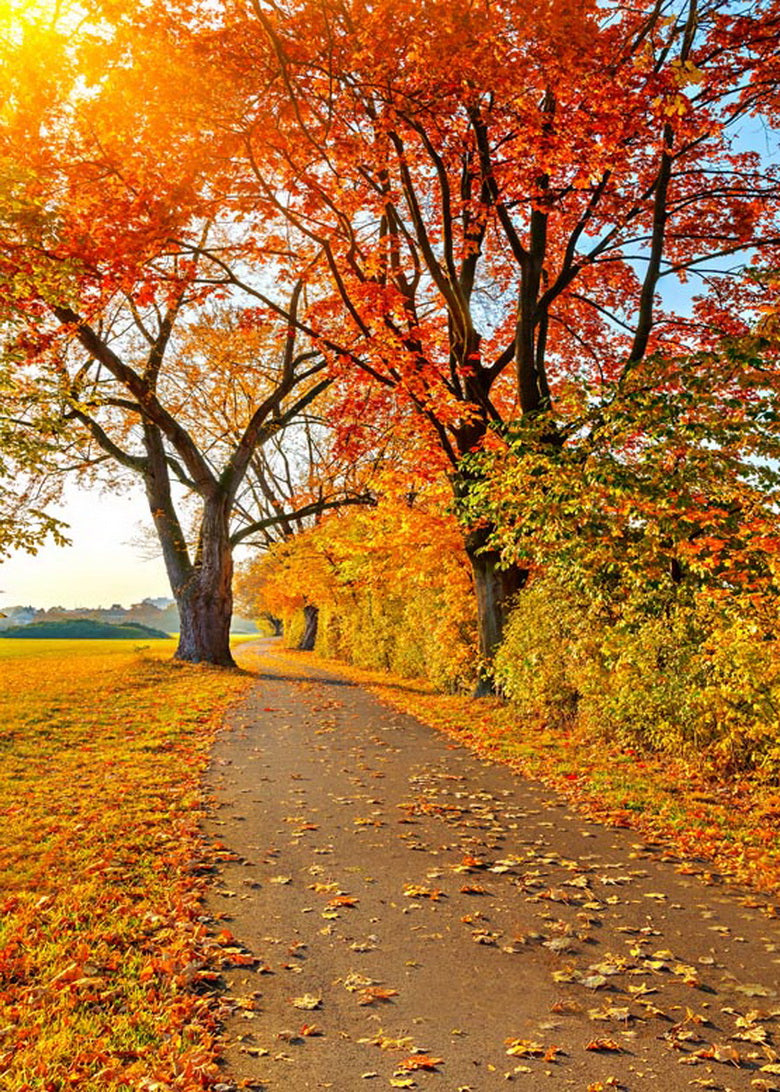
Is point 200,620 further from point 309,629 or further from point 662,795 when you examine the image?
point 309,629

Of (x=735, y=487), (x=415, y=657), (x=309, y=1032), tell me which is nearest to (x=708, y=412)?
(x=735, y=487)

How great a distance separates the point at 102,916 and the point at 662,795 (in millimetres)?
5248

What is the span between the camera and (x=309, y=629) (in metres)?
41.4

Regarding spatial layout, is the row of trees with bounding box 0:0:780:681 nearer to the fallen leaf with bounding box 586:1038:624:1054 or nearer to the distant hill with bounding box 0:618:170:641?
the fallen leaf with bounding box 586:1038:624:1054

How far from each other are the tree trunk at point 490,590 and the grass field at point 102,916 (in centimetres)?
575

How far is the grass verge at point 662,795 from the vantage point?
5547 mm

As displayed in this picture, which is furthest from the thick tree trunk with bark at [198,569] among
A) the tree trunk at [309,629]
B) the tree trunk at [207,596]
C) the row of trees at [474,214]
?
the tree trunk at [309,629]

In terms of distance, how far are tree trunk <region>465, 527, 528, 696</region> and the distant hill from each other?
51.8m

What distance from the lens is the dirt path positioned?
3.07 m

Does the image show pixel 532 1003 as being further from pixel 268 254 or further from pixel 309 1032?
pixel 268 254

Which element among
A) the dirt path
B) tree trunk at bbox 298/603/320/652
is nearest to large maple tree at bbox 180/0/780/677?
the dirt path

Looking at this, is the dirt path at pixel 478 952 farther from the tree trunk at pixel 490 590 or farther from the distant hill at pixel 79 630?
the distant hill at pixel 79 630

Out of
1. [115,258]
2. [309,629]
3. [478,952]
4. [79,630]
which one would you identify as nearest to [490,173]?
[115,258]

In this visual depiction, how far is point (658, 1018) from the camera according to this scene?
340cm
